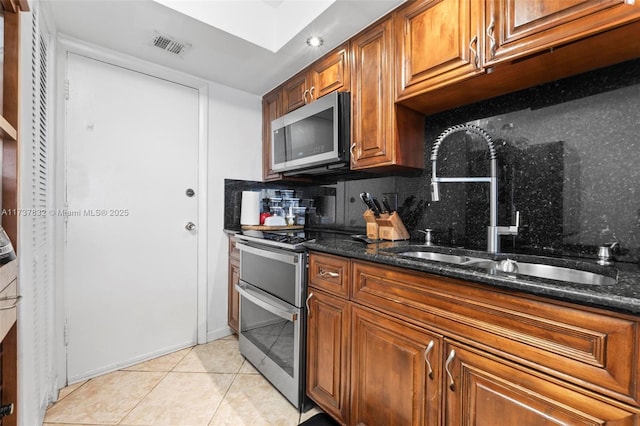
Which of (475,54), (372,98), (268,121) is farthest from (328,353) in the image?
(268,121)

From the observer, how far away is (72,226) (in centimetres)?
183

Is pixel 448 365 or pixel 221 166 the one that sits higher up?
pixel 221 166

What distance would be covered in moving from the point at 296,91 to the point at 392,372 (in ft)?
6.47

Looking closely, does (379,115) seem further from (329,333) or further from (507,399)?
(507,399)

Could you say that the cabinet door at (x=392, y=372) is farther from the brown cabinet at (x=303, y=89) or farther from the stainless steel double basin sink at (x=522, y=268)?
the brown cabinet at (x=303, y=89)

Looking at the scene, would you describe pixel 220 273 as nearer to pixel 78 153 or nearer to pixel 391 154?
pixel 78 153

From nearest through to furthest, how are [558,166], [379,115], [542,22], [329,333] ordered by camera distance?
[542,22] → [558,166] → [329,333] → [379,115]

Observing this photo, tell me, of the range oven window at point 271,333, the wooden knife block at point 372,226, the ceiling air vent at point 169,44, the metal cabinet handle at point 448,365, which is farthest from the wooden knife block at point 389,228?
the ceiling air vent at point 169,44

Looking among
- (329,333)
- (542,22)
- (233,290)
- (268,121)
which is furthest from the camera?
(268,121)

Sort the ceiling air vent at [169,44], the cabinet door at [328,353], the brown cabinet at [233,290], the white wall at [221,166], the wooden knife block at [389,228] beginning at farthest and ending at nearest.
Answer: the white wall at [221,166] → the brown cabinet at [233,290] → the ceiling air vent at [169,44] → the wooden knife block at [389,228] → the cabinet door at [328,353]

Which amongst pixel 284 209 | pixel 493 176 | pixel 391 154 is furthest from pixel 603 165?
pixel 284 209

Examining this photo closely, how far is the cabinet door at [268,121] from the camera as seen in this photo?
2473mm

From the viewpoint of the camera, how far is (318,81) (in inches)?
79.4

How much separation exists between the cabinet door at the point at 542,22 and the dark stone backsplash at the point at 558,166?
345 millimetres
